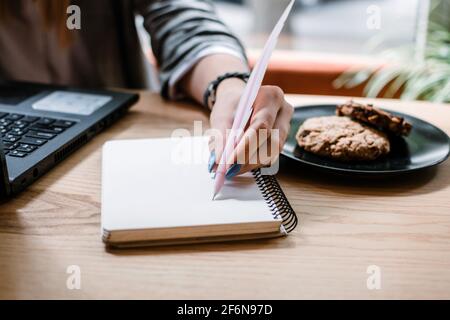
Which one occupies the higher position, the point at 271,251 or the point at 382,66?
the point at 271,251

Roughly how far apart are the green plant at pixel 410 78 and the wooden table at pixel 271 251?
91 centimetres

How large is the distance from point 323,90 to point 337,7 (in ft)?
10.6

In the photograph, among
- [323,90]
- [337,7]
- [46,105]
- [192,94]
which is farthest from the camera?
[337,7]

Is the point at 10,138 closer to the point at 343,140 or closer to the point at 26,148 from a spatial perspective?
the point at 26,148

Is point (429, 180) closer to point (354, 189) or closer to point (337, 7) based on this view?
point (354, 189)

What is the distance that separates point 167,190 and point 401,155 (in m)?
0.33

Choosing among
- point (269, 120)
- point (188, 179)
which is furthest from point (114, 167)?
point (269, 120)

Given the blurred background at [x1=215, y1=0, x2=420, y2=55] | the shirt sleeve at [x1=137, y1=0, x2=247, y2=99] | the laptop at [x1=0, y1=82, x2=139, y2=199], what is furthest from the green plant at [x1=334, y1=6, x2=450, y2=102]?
the blurred background at [x1=215, y1=0, x2=420, y2=55]

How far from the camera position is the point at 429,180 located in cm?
70

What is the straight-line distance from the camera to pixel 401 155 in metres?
0.73

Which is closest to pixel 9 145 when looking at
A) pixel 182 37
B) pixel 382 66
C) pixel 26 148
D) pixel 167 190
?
pixel 26 148

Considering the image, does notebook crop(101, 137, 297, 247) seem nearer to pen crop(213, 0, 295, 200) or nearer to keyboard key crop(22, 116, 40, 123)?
pen crop(213, 0, 295, 200)

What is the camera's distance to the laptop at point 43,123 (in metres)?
0.65

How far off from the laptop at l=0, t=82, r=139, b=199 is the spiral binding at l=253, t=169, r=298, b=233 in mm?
272
